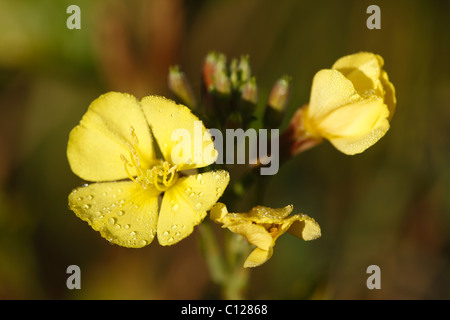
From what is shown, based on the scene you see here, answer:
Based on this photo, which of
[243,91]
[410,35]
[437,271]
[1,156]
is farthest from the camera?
[410,35]

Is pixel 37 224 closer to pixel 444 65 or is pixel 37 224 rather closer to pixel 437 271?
pixel 437 271

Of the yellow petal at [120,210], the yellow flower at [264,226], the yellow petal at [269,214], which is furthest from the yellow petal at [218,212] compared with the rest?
the yellow petal at [120,210]

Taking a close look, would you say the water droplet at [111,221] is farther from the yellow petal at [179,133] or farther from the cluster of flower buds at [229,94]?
the cluster of flower buds at [229,94]

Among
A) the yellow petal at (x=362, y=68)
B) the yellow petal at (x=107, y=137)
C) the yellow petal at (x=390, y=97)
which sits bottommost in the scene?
the yellow petal at (x=107, y=137)

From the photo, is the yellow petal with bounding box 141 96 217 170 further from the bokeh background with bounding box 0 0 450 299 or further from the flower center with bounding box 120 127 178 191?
the bokeh background with bounding box 0 0 450 299

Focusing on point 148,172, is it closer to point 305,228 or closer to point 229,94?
point 229,94

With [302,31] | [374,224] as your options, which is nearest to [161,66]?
[302,31]
